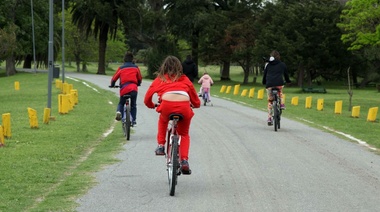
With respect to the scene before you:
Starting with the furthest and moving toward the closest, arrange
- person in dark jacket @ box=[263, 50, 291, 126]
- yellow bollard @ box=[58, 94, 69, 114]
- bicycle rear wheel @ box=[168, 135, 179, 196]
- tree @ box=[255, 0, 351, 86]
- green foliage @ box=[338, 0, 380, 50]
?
tree @ box=[255, 0, 351, 86] → green foliage @ box=[338, 0, 380, 50] → yellow bollard @ box=[58, 94, 69, 114] → person in dark jacket @ box=[263, 50, 291, 126] → bicycle rear wheel @ box=[168, 135, 179, 196]

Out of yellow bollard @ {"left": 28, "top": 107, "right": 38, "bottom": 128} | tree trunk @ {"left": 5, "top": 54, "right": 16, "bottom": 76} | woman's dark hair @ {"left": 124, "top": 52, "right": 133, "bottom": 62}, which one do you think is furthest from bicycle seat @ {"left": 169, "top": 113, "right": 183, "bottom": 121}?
tree trunk @ {"left": 5, "top": 54, "right": 16, "bottom": 76}

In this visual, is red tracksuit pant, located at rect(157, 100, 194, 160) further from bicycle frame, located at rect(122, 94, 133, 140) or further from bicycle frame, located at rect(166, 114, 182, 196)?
bicycle frame, located at rect(122, 94, 133, 140)

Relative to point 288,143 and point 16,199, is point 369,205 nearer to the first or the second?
point 16,199

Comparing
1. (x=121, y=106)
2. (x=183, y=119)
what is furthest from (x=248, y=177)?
(x=121, y=106)

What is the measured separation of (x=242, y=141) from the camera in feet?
50.7

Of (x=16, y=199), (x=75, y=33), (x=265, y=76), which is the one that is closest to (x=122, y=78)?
(x=265, y=76)

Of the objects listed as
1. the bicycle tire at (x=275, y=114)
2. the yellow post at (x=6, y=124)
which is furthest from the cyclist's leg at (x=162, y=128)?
the bicycle tire at (x=275, y=114)

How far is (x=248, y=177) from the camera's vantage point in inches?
410

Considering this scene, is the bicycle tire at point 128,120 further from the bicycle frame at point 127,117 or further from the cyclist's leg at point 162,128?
the cyclist's leg at point 162,128

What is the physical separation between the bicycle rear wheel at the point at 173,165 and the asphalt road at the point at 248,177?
0.15 meters

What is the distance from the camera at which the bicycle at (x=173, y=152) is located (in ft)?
29.0

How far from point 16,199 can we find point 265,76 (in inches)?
427

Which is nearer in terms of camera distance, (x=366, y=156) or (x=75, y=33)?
(x=366, y=156)

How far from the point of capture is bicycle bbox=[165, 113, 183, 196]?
884 centimetres
